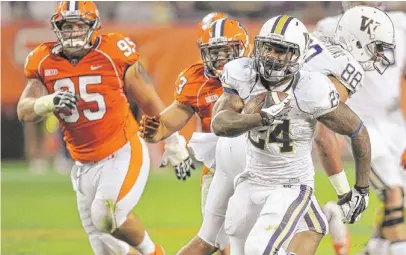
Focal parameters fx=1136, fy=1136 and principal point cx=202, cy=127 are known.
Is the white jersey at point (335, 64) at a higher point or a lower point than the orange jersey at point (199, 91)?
higher

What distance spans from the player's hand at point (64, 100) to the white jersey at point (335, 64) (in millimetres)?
1222

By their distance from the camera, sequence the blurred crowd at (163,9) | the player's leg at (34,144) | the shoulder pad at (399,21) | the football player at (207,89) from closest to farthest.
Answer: the football player at (207,89)
the shoulder pad at (399,21)
the blurred crowd at (163,9)
the player's leg at (34,144)

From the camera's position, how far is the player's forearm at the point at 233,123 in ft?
16.7

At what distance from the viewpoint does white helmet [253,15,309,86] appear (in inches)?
207

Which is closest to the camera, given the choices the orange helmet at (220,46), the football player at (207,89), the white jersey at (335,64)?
the white jersey at (335,64)

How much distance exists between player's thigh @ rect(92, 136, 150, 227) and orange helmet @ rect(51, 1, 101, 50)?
0.69 metres

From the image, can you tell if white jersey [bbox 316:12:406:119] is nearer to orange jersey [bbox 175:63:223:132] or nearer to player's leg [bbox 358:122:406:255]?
player's leg [bbox 358:122:406:255]

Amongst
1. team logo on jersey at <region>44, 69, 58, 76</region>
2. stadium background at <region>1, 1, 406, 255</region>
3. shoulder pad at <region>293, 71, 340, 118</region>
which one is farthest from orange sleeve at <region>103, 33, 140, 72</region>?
stadium background at <region>1, 1, 406, 255</region>

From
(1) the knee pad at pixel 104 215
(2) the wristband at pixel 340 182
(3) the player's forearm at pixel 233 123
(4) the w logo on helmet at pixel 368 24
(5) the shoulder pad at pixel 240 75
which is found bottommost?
(1) the knee pad at pixel 104 215

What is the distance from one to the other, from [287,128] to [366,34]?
1334 mm

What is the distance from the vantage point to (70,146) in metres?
6.77

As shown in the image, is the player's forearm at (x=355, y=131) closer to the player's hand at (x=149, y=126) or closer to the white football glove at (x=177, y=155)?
the player's hand at (x=149, y=126)

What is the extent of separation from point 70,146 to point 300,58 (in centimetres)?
194

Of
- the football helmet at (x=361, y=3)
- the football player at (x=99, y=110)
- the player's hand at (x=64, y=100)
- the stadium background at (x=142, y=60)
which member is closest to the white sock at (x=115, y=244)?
the football player at (x=99, y=110)
